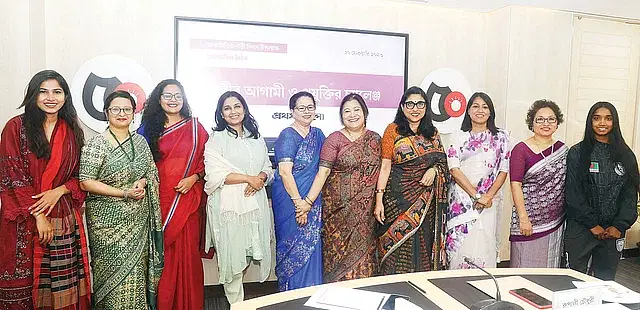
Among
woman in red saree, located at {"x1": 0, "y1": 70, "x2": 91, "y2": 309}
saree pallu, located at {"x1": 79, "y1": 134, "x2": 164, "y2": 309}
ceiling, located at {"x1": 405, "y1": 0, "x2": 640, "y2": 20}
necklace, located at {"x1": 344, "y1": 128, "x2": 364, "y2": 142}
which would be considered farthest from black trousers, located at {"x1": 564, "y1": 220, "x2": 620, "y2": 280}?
woman in red saree, located at {"x1": 0, "y1": 70, "x2": 91, "y2": 309}

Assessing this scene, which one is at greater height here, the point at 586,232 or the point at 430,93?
the point at 430,93

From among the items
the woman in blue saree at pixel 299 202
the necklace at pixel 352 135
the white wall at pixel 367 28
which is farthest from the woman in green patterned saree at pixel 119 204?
the necklace at pixel 352 135

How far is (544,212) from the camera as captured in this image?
118 inches

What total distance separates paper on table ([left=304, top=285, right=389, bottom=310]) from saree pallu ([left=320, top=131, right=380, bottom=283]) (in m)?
1.21

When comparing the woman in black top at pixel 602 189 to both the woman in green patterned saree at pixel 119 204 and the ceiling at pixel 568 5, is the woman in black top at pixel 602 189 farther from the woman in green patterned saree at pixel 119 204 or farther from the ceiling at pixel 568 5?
the woman in green patterned saree at pixel 119 204

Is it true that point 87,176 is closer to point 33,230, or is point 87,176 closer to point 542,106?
point 33,230

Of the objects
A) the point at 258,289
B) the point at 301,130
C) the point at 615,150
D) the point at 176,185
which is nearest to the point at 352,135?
the point at 301,130

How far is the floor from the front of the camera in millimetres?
3371

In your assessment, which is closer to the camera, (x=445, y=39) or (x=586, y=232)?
(x=586, y=232)

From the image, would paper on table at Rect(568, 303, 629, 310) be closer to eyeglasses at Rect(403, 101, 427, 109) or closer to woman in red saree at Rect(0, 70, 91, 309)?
eyeglasses at Rect(403, 101, 427, 109)

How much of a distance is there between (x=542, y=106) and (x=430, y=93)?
105cm

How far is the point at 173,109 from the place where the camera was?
9.17ft

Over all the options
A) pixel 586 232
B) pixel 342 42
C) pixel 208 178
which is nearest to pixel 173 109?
pixel 208 178

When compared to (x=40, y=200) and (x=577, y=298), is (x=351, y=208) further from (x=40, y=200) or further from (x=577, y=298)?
(x=40, y=200)
